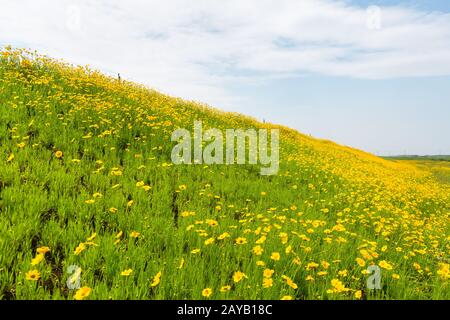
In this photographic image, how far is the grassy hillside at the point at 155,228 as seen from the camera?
128 inches

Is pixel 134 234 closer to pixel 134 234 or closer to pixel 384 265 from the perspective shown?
pixel 134 234

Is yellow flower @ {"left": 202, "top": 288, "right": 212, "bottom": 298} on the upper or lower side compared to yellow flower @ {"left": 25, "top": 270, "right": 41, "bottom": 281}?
lower

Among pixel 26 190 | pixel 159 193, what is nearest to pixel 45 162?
pixel 26 190

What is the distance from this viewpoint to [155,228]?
4.45 m

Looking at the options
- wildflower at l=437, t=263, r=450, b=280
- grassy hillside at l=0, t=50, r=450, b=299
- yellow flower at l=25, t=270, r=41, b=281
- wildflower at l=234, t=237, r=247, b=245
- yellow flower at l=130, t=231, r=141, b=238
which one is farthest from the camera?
wildflower at l=234, t=237, r=247, b=245

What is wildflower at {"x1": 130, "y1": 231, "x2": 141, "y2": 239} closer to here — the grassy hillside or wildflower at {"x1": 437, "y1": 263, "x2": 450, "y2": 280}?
the grassy hillside

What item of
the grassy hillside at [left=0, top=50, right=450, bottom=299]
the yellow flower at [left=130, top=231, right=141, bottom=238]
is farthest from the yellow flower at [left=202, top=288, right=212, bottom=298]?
the yellow flower at [left=130, top=231, right=141, bottom=238]

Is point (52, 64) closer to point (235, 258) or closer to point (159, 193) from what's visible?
point (159, 193)

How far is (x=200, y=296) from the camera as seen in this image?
309 cm

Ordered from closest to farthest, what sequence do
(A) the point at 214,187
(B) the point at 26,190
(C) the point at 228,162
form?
(B) the point at 26,190 → (A) the point at 214,187 → (C) the point at 228,162

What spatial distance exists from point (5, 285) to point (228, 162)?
7.10 meters

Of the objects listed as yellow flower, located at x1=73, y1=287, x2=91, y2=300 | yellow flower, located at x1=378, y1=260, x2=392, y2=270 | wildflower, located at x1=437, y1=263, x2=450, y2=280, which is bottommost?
wildflower, located at x1=437, y1=263, x2=450, y2=280

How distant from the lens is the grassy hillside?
3.26 meters

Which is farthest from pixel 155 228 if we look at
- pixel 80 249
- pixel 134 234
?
pixel 80 249
